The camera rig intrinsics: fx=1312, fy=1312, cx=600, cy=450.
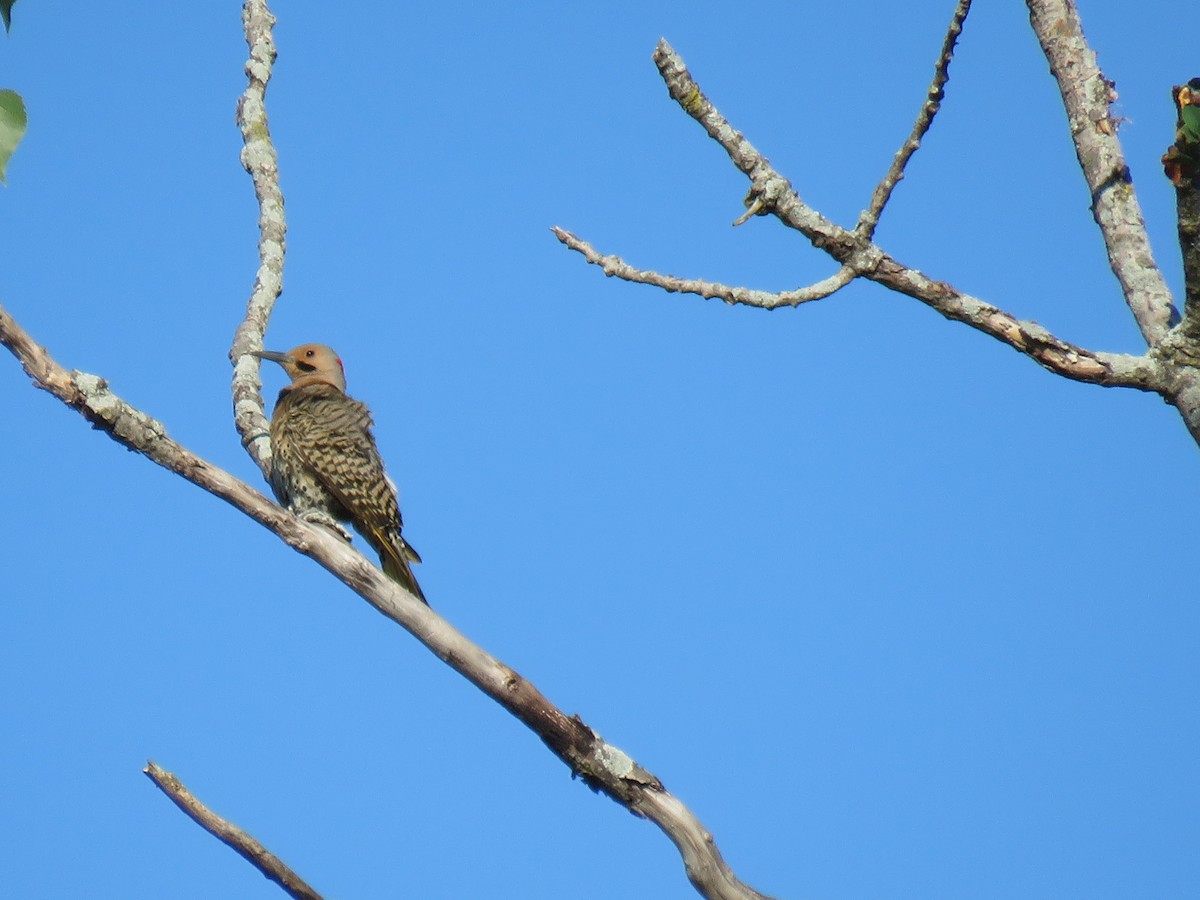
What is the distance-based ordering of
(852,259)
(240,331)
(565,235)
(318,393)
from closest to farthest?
1. (852,259)
2. (565,235)
3. (240,331)
4. (318,393)

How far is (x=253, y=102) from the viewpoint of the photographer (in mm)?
7125

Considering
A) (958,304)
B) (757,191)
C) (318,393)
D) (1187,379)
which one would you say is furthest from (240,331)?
(1187,379)

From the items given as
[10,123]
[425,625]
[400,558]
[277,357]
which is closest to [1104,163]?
[425,625]

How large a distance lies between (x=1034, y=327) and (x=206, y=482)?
2.79 metres

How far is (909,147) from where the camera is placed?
11.6ft

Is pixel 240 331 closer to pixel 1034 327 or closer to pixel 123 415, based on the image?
pixel 123 415

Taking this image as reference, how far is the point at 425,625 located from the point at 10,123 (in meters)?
2.36

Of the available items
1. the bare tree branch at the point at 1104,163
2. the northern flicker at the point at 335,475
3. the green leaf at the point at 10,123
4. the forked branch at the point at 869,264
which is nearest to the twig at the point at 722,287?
the forked branch at the point at 869,264

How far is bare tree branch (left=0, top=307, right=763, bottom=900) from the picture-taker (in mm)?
3754

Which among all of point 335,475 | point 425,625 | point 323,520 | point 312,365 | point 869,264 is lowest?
point 425,625

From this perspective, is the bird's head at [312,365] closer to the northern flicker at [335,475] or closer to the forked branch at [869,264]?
the northern flicker at [335,475]

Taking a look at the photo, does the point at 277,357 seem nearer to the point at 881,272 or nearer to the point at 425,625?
the point at 425,625

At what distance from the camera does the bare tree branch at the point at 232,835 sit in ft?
11.7

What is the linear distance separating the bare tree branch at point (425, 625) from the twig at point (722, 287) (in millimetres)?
1268
